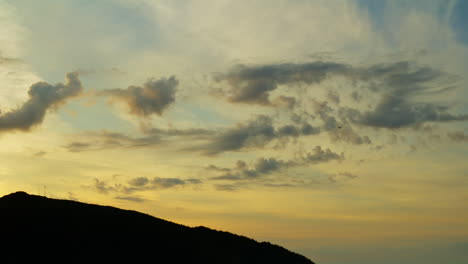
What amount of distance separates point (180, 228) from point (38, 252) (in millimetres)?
36409

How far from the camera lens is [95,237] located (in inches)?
3433

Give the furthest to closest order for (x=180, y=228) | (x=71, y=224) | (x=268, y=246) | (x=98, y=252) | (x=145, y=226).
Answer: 1. (x=268, y=246)
2. (x=180, y=228)
3. (x=145, y=226)
4. (x=71, y=224)
5. (x=98, y=252)

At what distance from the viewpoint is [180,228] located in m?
109

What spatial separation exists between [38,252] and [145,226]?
26.8 metres

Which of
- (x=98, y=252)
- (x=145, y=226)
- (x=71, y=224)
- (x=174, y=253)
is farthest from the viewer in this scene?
(x=145, y=226)

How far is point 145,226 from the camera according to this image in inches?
3976

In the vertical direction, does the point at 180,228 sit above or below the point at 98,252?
above

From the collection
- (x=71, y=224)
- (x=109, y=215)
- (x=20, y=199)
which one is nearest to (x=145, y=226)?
(x=109, y=215)

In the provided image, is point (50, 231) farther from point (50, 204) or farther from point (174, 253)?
point (174, 253)

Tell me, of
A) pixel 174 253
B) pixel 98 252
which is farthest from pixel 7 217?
pixel 174 253

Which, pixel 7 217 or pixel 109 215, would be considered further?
pixel 109 215

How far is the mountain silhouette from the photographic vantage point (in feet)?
258

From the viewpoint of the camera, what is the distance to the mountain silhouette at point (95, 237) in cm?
7869

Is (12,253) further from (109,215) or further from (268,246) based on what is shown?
(268,246)
